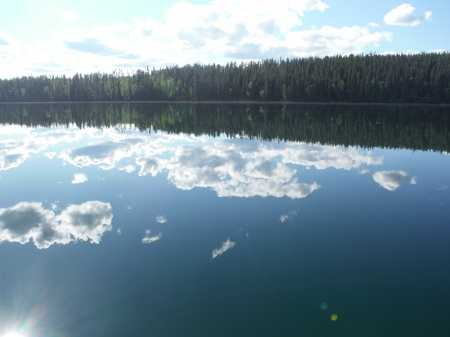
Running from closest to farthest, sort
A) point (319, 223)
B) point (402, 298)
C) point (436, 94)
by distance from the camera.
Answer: point (402, 298) < point (319, 223) < point (436, 94)

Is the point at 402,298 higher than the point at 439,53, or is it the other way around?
the point at 439,53

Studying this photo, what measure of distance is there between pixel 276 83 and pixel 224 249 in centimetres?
11163

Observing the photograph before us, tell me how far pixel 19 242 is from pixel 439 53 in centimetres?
13520

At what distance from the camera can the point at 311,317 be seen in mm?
8000

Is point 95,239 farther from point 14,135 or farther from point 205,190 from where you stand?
point 14,135

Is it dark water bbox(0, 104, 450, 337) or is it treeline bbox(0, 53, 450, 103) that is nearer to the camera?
dark water bbox(0, 104, 450, 337)

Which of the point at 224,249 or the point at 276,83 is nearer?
the point at 224,249

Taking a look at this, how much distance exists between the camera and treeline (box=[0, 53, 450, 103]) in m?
102

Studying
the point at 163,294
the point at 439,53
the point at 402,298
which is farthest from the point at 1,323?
the point at 439,53

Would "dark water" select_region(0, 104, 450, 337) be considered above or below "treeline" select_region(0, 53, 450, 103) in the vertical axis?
below

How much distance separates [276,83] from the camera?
384ft

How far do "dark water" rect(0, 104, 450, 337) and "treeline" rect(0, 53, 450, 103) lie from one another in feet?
290

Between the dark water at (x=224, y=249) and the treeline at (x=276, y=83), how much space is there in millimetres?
88329

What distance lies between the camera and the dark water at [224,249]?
8.00 meters
